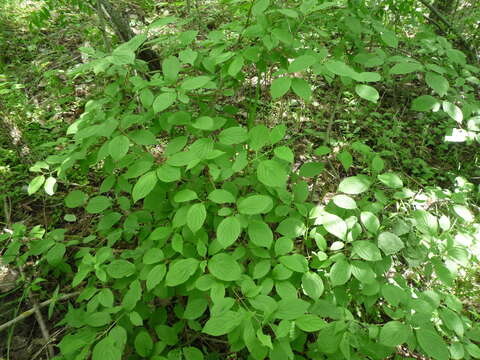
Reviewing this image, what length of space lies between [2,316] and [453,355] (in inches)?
89.7

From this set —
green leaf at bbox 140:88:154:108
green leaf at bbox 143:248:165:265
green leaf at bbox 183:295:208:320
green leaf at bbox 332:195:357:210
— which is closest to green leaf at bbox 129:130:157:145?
green leaf at bbox 140:88:154:108

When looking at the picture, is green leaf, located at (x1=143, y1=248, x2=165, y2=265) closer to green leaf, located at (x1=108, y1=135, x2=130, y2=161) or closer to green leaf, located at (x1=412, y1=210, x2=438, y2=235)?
green leaf, located at (x1=108, y1=135, x2=130, y2=161)

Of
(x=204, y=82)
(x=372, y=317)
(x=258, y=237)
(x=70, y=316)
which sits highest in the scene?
(x=204, y=82)

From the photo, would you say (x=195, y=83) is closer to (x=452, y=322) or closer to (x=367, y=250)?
(x=367, y=250)

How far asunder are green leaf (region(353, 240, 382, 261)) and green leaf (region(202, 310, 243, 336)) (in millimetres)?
516

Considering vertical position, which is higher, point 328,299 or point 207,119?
point 207,119

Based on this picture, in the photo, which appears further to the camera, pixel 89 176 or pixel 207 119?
pixel 89 176

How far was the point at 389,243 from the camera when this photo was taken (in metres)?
1.20

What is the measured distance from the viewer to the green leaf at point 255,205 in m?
1.10

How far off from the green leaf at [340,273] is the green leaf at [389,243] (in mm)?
154

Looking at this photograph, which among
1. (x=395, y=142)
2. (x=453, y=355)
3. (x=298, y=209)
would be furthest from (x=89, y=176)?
(x=395, y=142)

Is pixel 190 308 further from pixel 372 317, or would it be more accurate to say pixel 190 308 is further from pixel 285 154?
pixel 372 317

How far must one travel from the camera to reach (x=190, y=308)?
1.33 metres

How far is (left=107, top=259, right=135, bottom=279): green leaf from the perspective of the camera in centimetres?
133
